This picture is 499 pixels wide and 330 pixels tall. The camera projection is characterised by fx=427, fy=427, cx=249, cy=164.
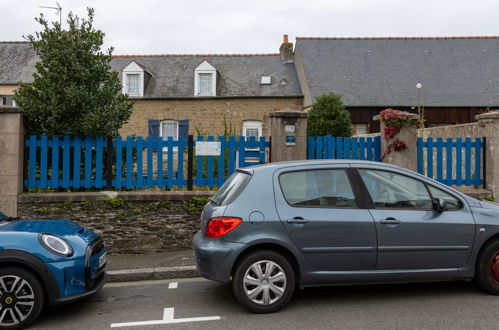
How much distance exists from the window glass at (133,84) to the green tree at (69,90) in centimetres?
1593

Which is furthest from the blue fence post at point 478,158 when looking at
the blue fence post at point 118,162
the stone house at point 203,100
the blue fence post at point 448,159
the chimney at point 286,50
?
the chimney at point 286,50

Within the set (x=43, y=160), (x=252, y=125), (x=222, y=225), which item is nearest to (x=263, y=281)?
(x=222, y=225)

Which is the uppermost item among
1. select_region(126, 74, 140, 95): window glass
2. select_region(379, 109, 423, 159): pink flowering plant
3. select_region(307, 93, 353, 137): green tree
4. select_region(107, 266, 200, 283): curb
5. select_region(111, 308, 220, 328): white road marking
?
select_region(126, 74, 140, 95): window glass

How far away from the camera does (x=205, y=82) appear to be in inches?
949

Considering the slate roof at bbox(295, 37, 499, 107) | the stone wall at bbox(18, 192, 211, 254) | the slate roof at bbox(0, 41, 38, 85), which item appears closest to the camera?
the stone wall at bbox(18, 192, 211, 254)

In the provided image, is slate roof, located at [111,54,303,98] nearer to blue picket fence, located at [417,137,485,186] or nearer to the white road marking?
blue picket fence, located at [417,137,485,186]

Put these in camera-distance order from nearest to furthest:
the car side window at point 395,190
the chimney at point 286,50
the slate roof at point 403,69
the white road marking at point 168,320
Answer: the white road marking at point 168,320
the car side window at point 395,190
the slate roof at point 403,69
the chimney at point 286,50

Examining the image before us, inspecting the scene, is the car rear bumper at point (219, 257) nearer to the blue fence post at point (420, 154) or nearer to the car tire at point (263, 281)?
the car tire at point (263, 281)

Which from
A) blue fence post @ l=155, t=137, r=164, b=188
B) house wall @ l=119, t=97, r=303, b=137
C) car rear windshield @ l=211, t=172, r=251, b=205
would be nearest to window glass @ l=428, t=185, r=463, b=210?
car rear windshield @ l=211, t=172, r=251, b=205

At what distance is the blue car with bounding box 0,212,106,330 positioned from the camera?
411 cm

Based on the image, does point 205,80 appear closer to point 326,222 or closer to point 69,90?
point 69,90

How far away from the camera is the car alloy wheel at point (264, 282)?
4.44 meters

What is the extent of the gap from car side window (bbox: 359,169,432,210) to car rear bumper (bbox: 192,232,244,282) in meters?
1.64

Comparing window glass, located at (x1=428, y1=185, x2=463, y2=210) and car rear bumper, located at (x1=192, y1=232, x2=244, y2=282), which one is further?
window glass, located at (x1=428, y1=185, x2=463, y2=210)
